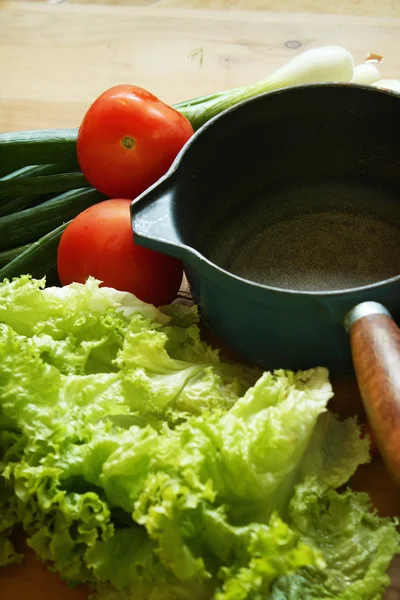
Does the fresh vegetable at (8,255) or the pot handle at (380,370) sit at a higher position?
the pot handle at (380,370)

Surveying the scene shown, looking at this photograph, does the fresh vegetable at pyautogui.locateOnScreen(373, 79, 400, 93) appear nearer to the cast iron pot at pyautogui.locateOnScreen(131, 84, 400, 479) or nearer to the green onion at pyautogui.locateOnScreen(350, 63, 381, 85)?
the green onion at pyautogui.locateOnScreen(350, 63, 381, 85)

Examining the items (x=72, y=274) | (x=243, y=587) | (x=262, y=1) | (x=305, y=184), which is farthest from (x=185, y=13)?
(x=243, y=587)

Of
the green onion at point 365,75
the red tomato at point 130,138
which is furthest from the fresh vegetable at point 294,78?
the red tomato at point 130,138

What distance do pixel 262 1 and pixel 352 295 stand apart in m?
1.03

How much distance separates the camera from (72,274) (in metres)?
0.98

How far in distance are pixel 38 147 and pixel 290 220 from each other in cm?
41

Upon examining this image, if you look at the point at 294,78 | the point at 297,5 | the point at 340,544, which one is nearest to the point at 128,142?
the point at 294,78

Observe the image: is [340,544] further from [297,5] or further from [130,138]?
[297,5]

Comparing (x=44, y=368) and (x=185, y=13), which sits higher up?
(x=185, y=13)

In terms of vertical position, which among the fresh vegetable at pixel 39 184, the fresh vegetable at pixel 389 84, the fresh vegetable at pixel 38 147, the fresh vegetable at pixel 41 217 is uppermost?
the fresh vegetable at pixel 389 84

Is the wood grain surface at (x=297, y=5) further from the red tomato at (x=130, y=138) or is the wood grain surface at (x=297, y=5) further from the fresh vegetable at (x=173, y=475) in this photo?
the fresh vegetable at (x=173, y=475)

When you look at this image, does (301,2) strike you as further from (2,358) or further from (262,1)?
(2,358)

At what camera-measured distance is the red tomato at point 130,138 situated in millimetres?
A: 997

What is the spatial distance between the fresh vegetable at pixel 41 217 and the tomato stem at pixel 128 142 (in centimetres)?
14
